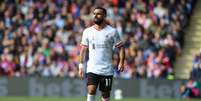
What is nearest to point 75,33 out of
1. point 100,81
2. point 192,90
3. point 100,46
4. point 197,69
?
point 197,69

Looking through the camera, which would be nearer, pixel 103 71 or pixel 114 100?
pixel 103 71

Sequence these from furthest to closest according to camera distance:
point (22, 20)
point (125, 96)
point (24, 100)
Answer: point (22, 20) → point (125, 96) → point (24, 100)

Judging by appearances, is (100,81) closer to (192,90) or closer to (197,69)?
(192,90)

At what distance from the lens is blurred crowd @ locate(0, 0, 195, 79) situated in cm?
2689

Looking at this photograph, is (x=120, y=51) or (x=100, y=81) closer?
(x=120, y=51)

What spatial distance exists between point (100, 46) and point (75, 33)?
14057mm

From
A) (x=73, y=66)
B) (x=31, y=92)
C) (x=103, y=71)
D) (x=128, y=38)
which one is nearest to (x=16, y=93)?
(x=31, y=92)

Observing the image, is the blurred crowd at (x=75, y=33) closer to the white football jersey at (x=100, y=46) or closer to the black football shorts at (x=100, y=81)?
the black football shorts at (x=100, y=81)

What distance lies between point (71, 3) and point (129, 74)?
5131 millimetres

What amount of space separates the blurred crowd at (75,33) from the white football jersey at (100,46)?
11.7m

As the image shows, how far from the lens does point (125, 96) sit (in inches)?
974

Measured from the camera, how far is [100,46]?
14.3 m

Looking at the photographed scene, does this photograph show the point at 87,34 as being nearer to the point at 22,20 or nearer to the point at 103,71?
the point at 103,71

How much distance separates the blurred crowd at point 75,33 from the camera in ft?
88.2
